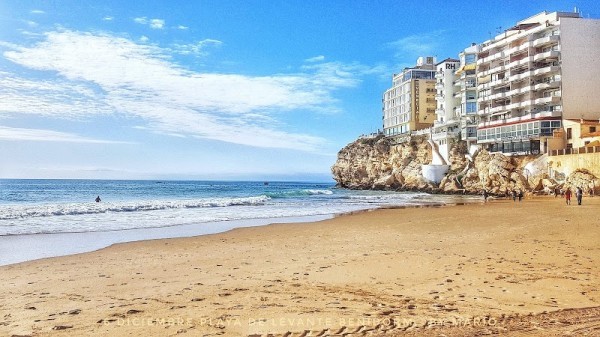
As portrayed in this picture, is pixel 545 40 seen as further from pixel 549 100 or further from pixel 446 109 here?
pixel 446 109

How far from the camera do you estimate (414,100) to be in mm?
94750

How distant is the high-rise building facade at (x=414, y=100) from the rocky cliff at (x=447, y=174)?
605 cm

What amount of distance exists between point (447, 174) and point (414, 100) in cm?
2696

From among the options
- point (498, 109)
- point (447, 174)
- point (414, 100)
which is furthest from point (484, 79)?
point (414, 100)

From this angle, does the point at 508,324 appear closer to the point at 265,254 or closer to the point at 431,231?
the point at 265,254

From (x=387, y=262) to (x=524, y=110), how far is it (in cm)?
5902

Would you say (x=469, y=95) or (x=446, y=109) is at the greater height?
(x=469, y=95)

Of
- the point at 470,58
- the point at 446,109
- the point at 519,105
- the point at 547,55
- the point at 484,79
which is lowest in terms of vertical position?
the point at 519,105

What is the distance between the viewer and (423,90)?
311 feet

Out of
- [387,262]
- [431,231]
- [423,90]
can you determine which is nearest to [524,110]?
[423,90]

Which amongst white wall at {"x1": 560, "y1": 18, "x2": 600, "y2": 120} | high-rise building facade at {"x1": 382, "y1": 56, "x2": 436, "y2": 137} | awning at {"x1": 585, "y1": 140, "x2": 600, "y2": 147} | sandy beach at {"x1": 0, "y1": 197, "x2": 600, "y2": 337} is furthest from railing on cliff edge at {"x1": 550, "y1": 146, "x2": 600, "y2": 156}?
high-rise building facade at {"x1": 382, "y1": 56, "x2": 436, "y2": 137}

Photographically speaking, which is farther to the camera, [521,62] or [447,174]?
[447,174]

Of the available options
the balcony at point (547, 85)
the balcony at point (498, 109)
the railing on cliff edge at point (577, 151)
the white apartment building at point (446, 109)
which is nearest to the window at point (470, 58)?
the white apartment building at point (446, 109)

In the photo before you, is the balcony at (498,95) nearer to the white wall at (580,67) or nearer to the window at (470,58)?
the white wall at (580,67)
